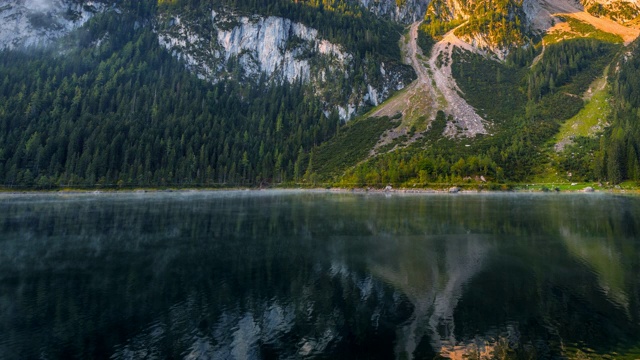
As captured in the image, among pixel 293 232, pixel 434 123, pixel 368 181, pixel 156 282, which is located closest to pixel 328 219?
pixel 293 232

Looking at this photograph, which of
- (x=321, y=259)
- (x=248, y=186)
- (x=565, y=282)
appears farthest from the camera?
(x=248, y=186)

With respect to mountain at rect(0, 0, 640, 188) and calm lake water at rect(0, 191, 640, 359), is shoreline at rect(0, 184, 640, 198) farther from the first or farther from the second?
calm lake water at rect(0, 191, 640, 359)

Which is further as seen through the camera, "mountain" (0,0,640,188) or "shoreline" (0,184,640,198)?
"mountain" (0,0,640,188)

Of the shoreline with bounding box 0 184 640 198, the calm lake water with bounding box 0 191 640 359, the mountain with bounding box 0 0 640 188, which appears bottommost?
the calm lake water with bounding box 0 191 640 359

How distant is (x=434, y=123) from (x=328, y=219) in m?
139

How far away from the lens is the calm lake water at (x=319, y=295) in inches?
515

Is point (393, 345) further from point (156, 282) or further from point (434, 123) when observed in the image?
point (434, 123)

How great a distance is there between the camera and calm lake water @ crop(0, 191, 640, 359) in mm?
13070

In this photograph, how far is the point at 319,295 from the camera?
18.4m

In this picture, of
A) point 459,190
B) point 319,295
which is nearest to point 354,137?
point 459,190

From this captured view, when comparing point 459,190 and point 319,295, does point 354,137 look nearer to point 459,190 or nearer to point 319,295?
point 459,190

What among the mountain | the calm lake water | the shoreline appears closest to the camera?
the calm lake water

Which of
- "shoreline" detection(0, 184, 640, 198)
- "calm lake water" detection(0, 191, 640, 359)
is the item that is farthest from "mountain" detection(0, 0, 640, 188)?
"calm lake water" detection(0, 191, 640, 359)

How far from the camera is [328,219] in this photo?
47.1 meters
